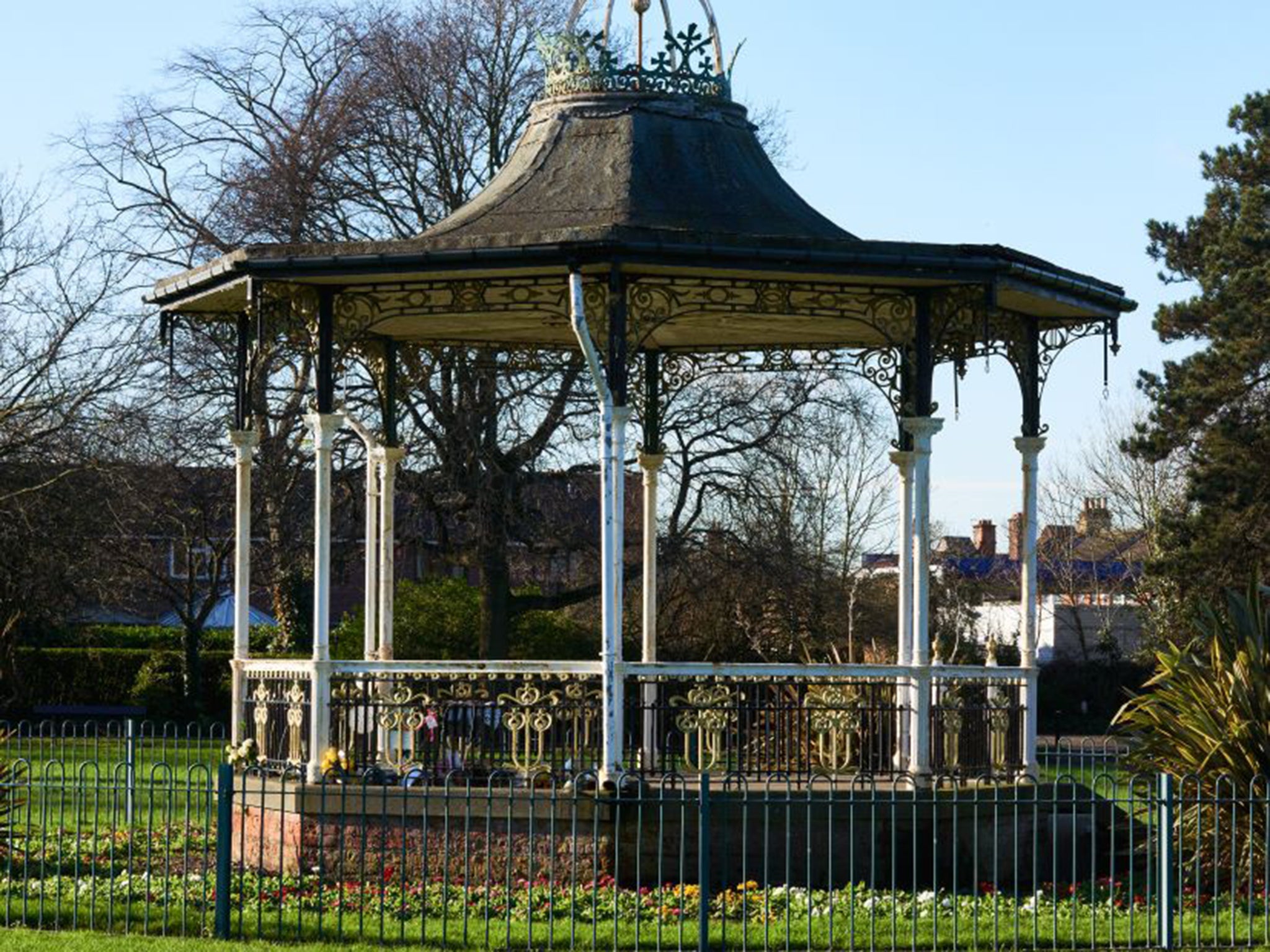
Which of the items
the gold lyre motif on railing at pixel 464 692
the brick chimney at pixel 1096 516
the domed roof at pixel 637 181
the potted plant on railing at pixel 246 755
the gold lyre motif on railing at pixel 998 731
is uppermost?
the domed roof at pixel 637 181

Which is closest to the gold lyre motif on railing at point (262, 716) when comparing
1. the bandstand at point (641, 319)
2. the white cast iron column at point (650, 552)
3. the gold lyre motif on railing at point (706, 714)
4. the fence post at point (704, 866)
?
the bandstand at point (641, 319)

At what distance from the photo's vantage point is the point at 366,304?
17.5 m

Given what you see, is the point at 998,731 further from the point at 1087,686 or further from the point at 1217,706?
the point at 1087,686

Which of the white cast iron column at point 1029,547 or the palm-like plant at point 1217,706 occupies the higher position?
the white cast iron column at point 1029,547

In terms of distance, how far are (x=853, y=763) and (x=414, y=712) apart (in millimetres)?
3915

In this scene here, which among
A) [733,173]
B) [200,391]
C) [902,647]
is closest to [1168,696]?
[902,647]

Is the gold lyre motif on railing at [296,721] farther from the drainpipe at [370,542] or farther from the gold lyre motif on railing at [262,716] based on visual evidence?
the drainpipe at [370,542]

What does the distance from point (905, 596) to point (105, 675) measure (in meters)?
28.8

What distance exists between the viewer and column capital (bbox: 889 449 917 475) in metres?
19.3

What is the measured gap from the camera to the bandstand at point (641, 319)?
1625 cm

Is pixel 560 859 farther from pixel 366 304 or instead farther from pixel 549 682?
pixel 366 304

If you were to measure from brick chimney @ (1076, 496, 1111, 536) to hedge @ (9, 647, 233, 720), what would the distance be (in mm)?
29965

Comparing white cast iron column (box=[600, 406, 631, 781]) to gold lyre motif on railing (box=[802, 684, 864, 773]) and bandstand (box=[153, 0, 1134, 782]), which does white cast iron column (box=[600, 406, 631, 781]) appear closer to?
bandstand (box=[153, 0, 1134, 782])

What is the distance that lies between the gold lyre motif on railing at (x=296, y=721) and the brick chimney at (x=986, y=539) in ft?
177
